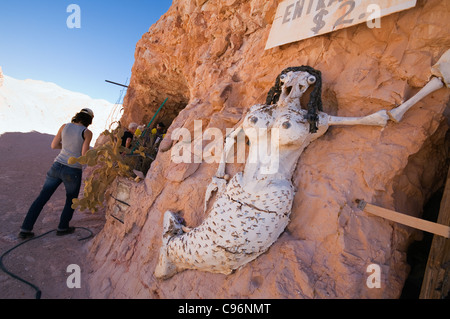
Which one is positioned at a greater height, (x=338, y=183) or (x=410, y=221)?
(x=338, y=183)

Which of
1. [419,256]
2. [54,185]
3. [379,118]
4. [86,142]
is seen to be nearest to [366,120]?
[379,118]

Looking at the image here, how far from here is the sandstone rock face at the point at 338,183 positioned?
166 cm

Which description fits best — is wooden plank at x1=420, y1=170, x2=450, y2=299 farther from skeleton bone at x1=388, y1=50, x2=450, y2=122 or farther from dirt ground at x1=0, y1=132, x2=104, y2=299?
dirt ground at x1=0, y1=132, x2=104, y2=299

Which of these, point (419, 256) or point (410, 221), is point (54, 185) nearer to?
point (410, 221)

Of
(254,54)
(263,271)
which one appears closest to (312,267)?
(263,271)

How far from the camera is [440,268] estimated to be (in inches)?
61.3

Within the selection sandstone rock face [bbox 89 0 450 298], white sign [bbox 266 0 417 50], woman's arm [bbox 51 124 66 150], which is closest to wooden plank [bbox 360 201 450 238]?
sandstone rock face [bbox 89 0 450 298]

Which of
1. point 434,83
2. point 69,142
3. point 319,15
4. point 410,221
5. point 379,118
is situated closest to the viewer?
point 410,221

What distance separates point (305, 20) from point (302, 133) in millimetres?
1388

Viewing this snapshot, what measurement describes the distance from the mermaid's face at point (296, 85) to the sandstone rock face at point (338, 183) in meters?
0.30

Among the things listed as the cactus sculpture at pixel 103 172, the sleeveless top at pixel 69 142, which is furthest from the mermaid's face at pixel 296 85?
the sleeveless top at pixel 69 142

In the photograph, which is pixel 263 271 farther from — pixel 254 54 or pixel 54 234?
pixel 54 234

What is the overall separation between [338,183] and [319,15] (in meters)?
1.73

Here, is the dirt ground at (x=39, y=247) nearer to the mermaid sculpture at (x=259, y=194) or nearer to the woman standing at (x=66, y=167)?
the woman standing at (x=66, y=167)
